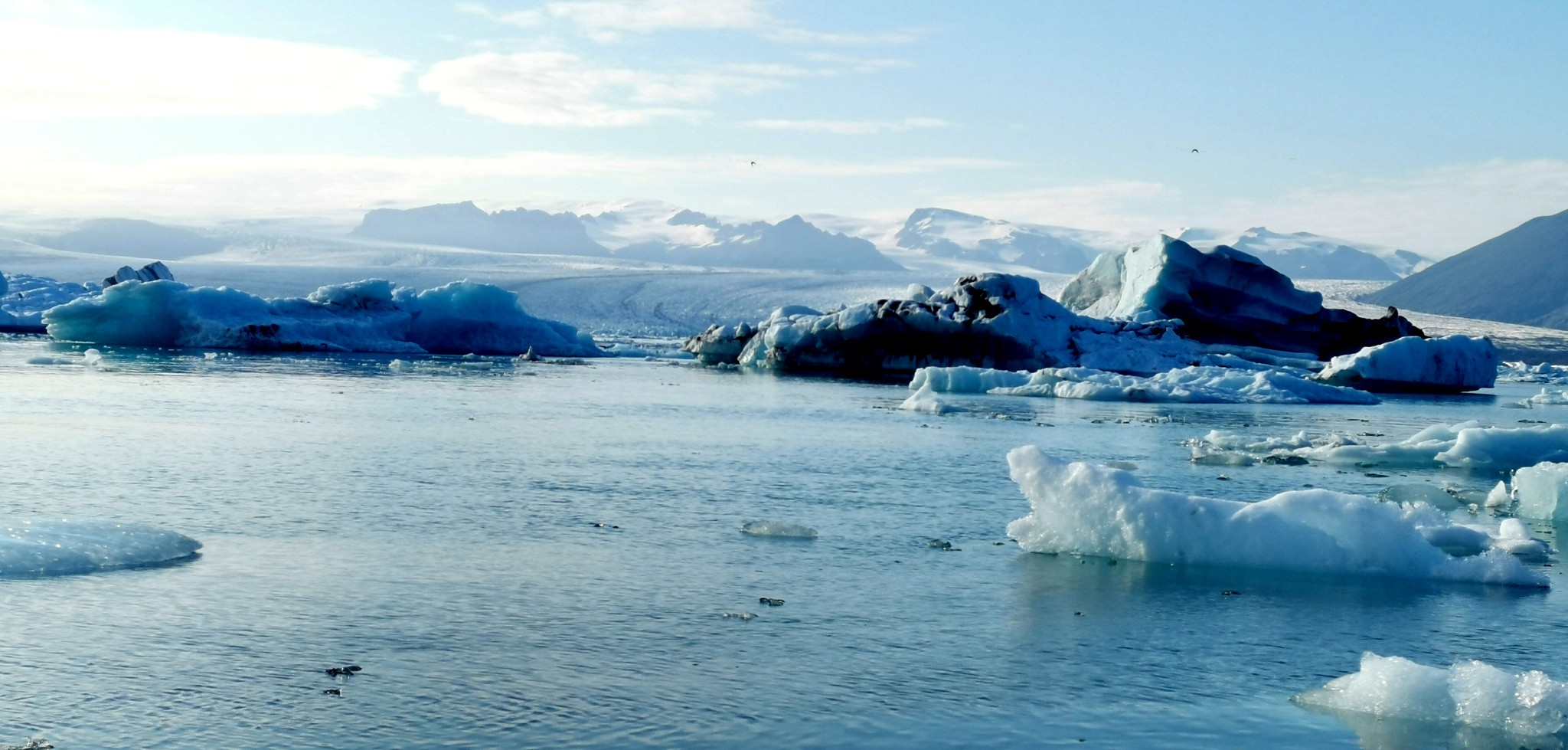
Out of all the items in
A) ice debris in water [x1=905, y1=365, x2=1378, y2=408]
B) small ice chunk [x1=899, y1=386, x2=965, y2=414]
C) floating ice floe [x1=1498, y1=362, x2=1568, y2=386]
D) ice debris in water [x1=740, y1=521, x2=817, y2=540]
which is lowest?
ice debris in water [x1=740, y1=521, x2=817, y2=540]

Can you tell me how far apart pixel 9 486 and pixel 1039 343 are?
21.6m

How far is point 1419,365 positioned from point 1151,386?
24.7ft

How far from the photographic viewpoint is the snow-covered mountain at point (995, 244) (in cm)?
11894

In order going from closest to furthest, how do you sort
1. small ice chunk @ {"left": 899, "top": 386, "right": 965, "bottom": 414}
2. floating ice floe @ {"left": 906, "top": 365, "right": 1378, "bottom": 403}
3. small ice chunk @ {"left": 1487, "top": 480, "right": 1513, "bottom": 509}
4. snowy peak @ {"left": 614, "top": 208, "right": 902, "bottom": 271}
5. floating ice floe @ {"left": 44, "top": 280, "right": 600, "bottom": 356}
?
small ice chunk @ {"left": 1487, "top": 480, "right": 1513, "bottom": 509}
small ice chunk @ {"left": 899, "top": 386, "right": 965, "bottom": 414}
floating ice floe @ {"left": 906, "top": 365, "right": 1378, "bottom": 403}
floating ice floe @ {"left": 44, "top": 280, "right": 600, "bottom": 356}
snowy peak @ {"left": 614, "top": 208, "right": 902, "bottom": 271}

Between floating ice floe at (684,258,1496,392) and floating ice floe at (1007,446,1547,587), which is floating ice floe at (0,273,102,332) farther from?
floating ice floe at (1007,446,1547,587)

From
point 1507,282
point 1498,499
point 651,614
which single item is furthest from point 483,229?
point 651,614

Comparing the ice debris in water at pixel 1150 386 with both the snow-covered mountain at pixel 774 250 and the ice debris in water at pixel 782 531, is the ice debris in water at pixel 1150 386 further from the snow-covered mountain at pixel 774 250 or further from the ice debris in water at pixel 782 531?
the snow-covered mountain at pixel 774 250

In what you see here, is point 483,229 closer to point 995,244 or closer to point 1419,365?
point 995,244

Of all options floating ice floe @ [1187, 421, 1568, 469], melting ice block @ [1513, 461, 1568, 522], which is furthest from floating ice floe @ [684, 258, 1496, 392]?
melting ice block @ [1513, 461, 1568, 522]

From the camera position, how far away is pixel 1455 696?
4.54 metres

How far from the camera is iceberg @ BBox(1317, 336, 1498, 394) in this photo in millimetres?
26812

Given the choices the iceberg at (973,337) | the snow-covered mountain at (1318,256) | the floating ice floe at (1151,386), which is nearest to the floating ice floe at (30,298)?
the iceberg at (973,337)

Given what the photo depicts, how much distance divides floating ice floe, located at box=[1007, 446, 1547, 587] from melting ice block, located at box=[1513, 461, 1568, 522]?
1559 millimetres

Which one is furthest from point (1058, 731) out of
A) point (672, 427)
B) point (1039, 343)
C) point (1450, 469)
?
point (1039, 343)
